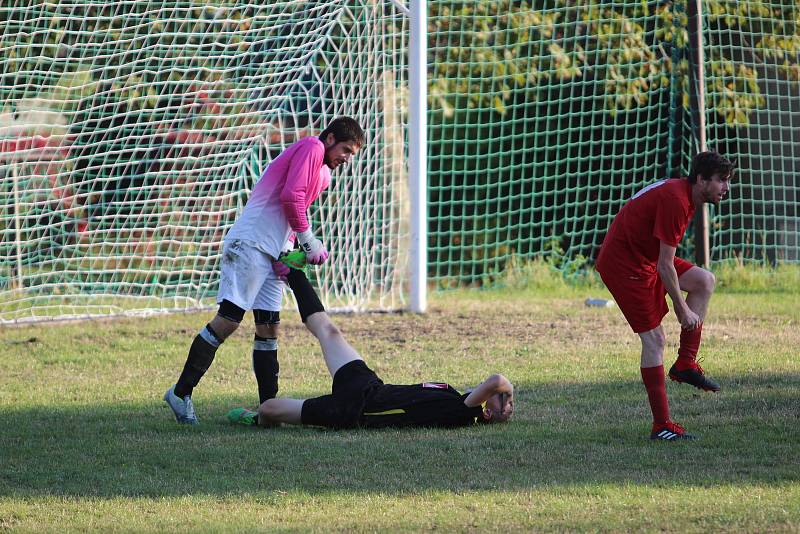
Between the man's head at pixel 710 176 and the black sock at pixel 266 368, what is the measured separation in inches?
103

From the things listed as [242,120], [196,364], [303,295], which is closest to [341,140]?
[303,295]

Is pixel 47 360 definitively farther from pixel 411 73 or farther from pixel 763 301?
pixel 763 301

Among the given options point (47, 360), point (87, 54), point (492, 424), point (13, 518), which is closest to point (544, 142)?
point (87, 54)

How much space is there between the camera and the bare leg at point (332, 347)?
5898mm

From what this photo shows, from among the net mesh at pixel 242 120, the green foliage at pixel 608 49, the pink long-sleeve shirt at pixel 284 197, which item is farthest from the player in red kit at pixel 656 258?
the green foliage at pixel 608 49

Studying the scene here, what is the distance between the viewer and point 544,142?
14359 millimetres

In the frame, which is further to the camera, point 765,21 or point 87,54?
point 765,21

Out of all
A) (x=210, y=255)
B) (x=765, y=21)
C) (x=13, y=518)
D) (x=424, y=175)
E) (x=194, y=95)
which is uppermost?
(x=765, y=21)

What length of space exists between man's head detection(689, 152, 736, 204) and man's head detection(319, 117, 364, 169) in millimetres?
1911

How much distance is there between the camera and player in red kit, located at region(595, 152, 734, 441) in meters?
5.33

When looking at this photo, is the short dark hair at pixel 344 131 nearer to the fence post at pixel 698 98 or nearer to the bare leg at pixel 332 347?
the bare leg at pixel 332 347

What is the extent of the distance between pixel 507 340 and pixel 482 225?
5991mm

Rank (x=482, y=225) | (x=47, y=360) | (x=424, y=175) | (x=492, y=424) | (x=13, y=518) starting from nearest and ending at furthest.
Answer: (x=13, y=518) < (x=492, y=424) < (x=47, y=360) < (x=424, y=175) < (x=482, y=225)

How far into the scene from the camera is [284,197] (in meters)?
6.14
